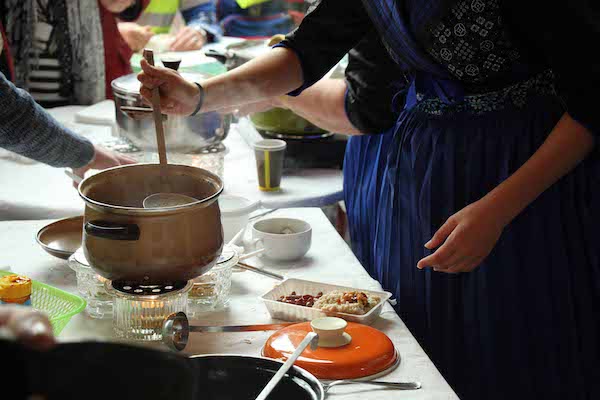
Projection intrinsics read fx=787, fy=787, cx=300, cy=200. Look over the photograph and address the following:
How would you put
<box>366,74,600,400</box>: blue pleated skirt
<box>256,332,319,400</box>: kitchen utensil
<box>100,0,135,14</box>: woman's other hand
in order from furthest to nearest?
<box>100,0,135,14</box>: woman's other hand, <box>366,74,600,400</box>: blue pleated skirt, <box>256,332,319,400</box>: kitchen utensil

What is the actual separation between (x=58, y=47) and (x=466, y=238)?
250 cm

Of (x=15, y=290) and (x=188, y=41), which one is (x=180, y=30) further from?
(x=15, y=290)

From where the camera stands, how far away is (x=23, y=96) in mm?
Answer: 1676

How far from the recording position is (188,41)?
3717 mm

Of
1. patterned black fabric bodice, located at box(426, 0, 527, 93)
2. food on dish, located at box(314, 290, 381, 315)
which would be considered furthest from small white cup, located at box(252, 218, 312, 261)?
patterned black fabric bodice, located at box(426, 0, 527, 93)

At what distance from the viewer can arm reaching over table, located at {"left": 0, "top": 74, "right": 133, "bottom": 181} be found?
1.66 metres

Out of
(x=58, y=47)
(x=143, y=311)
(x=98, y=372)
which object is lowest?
(x=143, y=311)

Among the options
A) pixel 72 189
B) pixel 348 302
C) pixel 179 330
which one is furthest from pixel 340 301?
pixel 72 189

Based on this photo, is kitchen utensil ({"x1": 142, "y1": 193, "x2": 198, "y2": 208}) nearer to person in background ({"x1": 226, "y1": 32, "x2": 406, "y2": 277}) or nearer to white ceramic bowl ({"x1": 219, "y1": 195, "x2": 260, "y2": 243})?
white ceramic bowl ({"x1": 219, "y1": 195, "x2": 260, "y2": 243})

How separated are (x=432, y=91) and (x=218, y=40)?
258 centimetres

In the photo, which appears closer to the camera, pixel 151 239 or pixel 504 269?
pixel 151 239

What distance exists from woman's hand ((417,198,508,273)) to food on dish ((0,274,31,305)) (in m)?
0.66

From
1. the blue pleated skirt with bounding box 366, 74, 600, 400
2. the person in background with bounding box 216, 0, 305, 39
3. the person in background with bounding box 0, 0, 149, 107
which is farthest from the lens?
the person in background with bounding box 216, 0, 305, 39

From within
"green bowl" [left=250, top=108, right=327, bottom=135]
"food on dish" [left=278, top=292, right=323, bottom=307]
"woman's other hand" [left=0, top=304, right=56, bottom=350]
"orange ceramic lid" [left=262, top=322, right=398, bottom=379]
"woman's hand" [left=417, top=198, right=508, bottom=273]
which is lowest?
"food on dish" [left=278, top=292, right=323, bottom=307]
